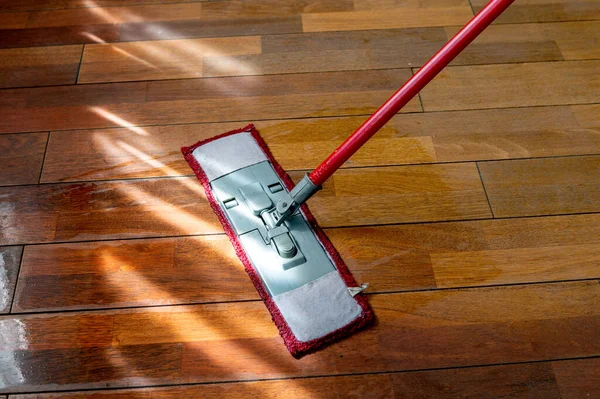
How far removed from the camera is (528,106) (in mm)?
1562

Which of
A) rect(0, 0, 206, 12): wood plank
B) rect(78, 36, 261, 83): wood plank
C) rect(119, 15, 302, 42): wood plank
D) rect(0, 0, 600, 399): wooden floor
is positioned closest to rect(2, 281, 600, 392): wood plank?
rect(0, 0, 600, 399): wooden floor

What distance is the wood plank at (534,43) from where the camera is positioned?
1669 mm

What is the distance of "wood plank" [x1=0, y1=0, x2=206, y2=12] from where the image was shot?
1784 millimetres

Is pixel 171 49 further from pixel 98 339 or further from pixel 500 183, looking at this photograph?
pixel 500 183

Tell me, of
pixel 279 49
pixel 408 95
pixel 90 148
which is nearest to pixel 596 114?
pixel 408 95

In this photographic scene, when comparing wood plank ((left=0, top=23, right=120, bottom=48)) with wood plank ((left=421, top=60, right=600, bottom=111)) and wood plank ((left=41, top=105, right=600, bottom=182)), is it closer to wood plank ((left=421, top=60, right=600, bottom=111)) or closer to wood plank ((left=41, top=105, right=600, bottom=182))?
wood plank ((left=41, top=105, right=600, bottom=182))

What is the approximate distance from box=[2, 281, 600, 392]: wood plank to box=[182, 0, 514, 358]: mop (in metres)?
0.04

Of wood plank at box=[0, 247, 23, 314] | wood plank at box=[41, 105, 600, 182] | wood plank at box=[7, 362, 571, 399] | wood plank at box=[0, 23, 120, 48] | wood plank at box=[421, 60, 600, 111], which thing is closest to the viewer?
wood plank at box=[7, 362, 571, 399]

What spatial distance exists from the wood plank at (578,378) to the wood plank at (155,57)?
3.70 ft

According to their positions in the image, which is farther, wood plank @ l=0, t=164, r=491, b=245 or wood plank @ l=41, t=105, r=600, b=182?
wood plank @ l=41, t=105, r=600, b=182

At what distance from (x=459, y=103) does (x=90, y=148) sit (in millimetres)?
976

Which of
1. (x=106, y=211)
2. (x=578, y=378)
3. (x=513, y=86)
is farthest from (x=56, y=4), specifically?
(x=578, y=378)

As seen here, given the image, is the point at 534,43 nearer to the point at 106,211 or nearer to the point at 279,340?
the point at 279,340

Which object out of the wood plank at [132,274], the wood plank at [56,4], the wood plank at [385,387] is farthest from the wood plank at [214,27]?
the wood plank at [385,387]
